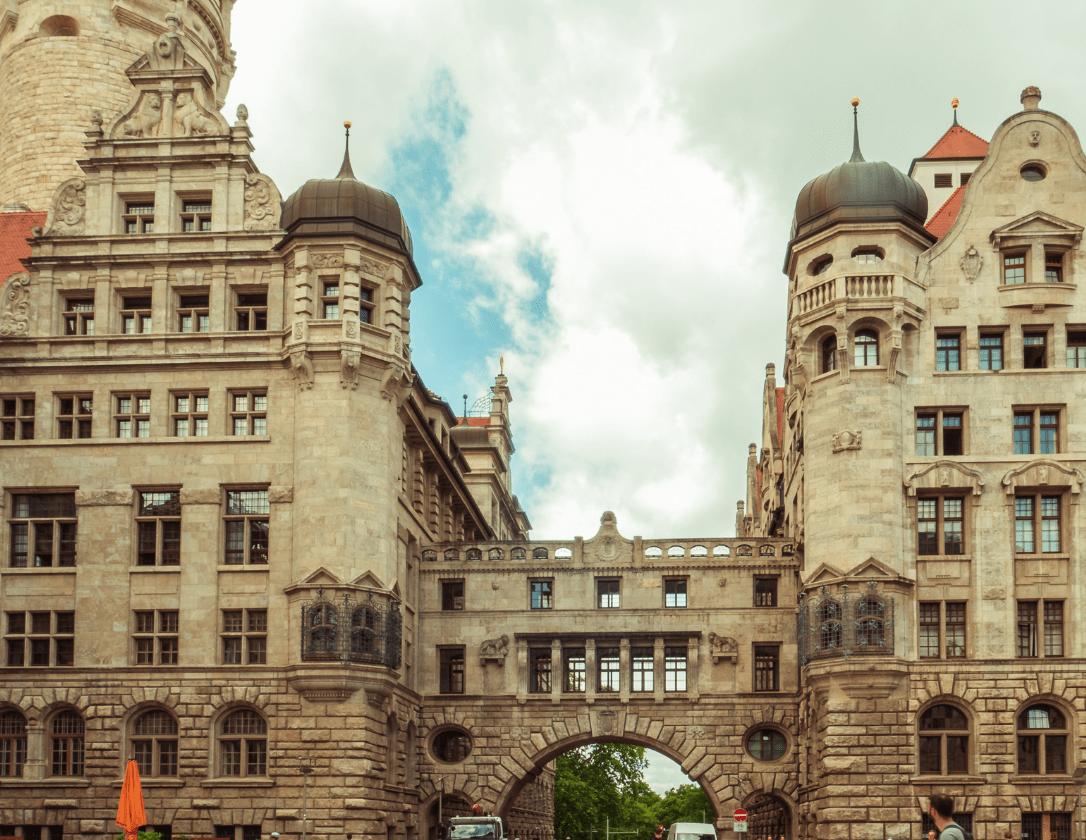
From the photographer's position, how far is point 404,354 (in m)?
55.1

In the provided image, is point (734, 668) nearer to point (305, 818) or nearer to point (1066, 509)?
point (1066, 509)

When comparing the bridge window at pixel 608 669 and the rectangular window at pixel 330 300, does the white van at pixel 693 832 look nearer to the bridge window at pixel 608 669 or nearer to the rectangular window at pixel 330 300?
→ the bridge window at pixel 608 669

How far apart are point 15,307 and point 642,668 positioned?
92.9 ft

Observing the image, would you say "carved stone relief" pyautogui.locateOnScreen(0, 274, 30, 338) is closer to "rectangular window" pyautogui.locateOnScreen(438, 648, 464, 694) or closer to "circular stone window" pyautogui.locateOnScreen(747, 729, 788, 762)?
"rectangular window" pyautogui.locateOnScreen(438, 648, 464, 694)

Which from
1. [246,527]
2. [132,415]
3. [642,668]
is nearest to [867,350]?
[642,668]

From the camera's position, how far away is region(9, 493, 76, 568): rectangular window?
173ft

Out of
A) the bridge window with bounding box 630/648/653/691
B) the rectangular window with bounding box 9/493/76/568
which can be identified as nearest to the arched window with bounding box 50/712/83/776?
the rectangular window with bounding box 9/493/76/568

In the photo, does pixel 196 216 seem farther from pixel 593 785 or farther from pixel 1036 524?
pixel 593 785

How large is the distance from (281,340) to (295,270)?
2674mm

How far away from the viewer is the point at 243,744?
50812 mm

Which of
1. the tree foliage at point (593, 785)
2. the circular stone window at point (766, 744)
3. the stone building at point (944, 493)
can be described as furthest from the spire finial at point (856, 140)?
the tree foliage at point (593, 785)

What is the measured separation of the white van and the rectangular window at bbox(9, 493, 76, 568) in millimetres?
23971

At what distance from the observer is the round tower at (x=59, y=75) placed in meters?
70.2

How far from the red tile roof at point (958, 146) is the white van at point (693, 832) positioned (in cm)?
3377
